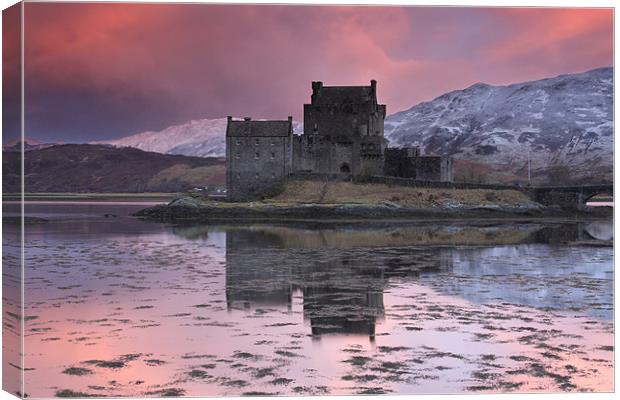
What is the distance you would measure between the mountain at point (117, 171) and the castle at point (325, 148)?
53890mm

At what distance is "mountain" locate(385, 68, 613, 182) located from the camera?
158 ft

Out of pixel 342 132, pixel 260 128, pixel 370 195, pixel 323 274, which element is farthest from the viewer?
pixel 342 132

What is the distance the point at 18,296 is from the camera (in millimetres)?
9680

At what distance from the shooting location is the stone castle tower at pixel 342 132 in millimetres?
51812

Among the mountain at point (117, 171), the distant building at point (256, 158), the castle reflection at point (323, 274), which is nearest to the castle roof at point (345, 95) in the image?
the distant building at point (256, 158)

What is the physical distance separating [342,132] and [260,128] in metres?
6.47

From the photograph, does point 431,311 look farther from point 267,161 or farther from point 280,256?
point 267,161

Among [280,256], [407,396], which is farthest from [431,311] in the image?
[280,256]

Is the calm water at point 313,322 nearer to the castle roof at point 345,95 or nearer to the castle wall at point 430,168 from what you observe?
the castle wall at point 430,168

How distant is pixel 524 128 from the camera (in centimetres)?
9719

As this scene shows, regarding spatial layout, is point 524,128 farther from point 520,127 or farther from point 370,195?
point 370,195

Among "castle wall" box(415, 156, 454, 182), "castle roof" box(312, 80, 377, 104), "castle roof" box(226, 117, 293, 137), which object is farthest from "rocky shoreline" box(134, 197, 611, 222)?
"castle roof" box(312, 80, 377, 104)

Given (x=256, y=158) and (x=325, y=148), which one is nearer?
(x=256, y=158)

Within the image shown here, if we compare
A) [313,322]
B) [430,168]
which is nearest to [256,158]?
[430,168]
